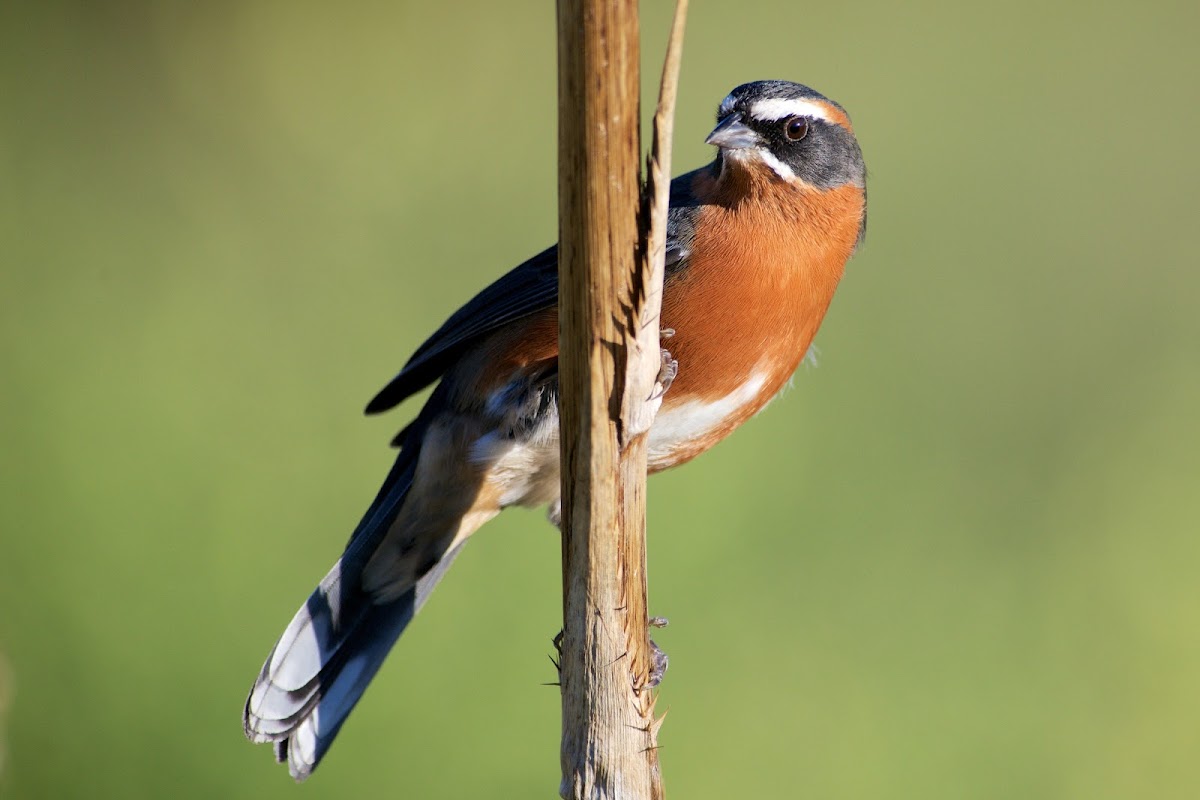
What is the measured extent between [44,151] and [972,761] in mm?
5222

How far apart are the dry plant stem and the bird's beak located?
1.26 metres

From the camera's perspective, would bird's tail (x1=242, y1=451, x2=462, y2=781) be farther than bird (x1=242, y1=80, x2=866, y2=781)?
Answer: Yes

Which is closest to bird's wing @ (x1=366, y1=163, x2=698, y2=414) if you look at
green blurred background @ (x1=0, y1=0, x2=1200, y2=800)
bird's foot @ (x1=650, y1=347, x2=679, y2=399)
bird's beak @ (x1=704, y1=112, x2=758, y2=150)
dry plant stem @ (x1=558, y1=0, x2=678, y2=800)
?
bird's beak @ (x1=704, y1=112, x2=758, y2=150)

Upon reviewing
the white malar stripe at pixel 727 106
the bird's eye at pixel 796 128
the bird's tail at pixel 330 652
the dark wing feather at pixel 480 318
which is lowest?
the bird's tail at pixel 330 652

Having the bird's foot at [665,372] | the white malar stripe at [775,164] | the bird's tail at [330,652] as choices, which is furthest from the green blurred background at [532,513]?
the bird's foot at [665,372]

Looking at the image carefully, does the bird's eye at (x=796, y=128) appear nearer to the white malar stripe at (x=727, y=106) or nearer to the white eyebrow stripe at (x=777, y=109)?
the white eyebrow stripe at (x=777, y=109)

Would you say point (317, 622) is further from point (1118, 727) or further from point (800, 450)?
point (1118, 727)

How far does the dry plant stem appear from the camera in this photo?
195 cm

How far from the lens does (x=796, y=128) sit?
3.41 meters

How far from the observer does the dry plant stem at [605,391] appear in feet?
6.41

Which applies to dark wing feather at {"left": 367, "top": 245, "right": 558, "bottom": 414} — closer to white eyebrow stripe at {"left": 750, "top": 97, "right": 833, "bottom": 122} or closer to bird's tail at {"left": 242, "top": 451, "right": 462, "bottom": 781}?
bird's tail at {"left": 242, "top": 451, "right": 462, "bottom": 781}

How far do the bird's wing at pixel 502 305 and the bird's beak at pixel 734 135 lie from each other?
204 mm

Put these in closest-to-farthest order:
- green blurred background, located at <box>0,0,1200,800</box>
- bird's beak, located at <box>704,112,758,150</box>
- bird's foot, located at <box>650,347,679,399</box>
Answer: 1. bird's foot, located at <box>650,347,679,399</box>
2. bird's beak, located at <box>704,112,758,150</box>
3. green blurred background, located at <box>0,0,1200,800</box>

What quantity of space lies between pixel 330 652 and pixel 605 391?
1896 millimetres
